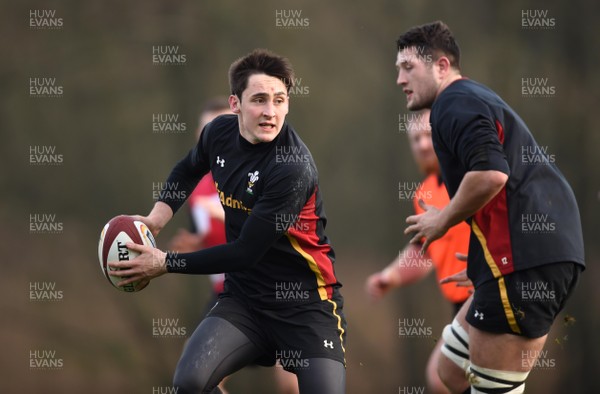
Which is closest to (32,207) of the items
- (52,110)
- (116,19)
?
(52,110)

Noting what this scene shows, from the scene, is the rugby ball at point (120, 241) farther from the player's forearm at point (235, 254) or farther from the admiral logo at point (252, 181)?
the admiral logo at point (252, 181)

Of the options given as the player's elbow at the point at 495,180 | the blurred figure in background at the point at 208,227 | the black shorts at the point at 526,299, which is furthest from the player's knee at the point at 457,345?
the blurred figure in background at the point at 208,227

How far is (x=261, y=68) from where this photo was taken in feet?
13.0

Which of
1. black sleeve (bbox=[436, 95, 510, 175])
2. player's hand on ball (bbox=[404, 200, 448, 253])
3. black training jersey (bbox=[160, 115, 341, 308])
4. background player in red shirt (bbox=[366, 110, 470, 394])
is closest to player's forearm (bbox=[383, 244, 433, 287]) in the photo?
background player in red shirt (bbox=[366, 110, 470, 394])

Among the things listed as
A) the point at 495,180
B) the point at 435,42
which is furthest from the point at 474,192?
the point at 435,42

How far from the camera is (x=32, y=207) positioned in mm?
6758

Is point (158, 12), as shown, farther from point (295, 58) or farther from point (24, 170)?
point (24, 170)

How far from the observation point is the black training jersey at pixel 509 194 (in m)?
3.62

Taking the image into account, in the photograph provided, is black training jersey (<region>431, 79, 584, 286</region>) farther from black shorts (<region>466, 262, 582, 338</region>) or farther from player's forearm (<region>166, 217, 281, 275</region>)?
player's forearm (<region>166, 217, 281, 275</region>)

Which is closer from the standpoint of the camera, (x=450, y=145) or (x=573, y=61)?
(x=450, y=145)

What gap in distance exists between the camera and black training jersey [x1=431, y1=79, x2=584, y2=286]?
362 centimetres

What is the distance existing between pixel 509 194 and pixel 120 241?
1713 millimetres

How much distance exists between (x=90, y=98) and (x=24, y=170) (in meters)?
0.76

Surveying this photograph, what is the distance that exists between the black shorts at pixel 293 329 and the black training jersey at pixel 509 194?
2.29ft
